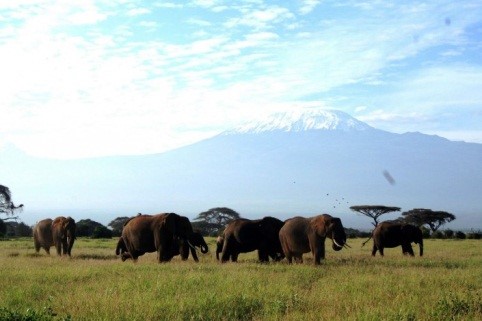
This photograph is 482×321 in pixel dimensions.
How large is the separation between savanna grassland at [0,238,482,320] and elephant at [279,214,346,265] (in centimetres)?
206

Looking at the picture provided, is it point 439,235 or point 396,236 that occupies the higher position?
point 396,236

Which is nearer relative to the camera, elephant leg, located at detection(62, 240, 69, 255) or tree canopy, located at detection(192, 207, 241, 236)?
elephant leg, located at detection(62, 240, 69, 255)

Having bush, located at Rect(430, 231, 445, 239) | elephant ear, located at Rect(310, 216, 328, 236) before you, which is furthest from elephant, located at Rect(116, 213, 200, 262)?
bush, located at Rect(430, 231, 445, 239)

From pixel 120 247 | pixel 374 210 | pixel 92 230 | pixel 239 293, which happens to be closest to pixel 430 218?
pixel 374 210

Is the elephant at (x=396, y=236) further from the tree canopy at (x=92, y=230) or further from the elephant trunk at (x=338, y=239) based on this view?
the tree canopy at (x=92, y=230)

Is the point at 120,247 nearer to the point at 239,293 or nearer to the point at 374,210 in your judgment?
the point at 239,293

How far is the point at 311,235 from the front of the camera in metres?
22.5

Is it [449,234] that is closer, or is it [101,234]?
[101,234]

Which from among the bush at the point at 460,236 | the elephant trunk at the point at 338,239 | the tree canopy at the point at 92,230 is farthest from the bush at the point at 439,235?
the elephant trunk at the point at 338,239

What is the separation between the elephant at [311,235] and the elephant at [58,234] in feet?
33.6

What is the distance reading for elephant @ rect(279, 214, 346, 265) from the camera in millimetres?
21453

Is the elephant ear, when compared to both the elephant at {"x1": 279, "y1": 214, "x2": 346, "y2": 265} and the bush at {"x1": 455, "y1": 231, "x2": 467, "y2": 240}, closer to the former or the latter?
the elephant at {"x1": 279, "y1": 214, "x2": 346, "y2": 265}

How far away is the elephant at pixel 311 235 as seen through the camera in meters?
21.5

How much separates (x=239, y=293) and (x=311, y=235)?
31.5 feet
